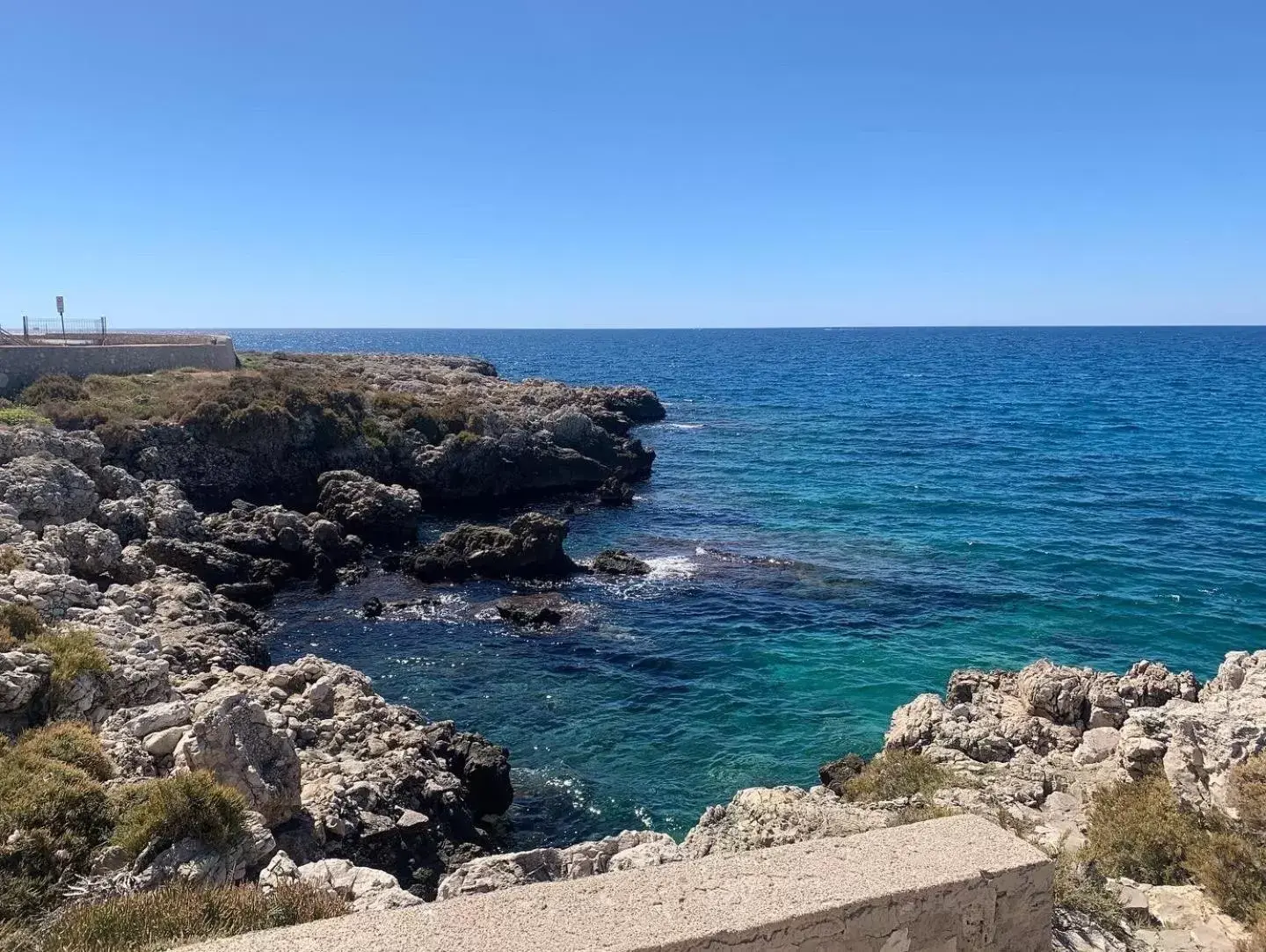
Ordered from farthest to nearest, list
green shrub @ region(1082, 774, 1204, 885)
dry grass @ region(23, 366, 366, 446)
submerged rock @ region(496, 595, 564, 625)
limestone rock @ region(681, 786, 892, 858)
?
dry grass @ region(23, 366, 366, 446), submerged rock @ region(496, 595, 564, 625), limestone rock @ region(681, 786, 892, 858), green shrub @ region(1082, 774, 1204, 885)

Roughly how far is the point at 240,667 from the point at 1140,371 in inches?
4886

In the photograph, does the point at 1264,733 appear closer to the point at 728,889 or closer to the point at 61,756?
the point at 728,889

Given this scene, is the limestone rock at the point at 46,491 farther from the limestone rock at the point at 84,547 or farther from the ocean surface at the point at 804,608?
the ocean surface at the point at 804,608

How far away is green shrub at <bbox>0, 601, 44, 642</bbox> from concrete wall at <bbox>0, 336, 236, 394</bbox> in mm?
28833

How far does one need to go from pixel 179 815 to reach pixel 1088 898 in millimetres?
9261

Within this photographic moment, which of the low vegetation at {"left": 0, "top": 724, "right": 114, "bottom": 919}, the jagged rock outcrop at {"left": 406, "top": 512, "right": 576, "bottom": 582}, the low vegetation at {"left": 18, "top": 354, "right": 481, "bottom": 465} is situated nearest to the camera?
the low vegetation at {"left": 0, "top": 724, "right": 114, "bottom": 919}

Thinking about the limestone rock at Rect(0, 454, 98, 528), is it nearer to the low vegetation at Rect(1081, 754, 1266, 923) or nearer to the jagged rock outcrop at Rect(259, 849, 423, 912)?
the jagged rock outcrop at Rect(259, 849, 423, 912)

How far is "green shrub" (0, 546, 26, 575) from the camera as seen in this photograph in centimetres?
1745

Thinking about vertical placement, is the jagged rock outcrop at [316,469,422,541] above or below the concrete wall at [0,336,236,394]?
below

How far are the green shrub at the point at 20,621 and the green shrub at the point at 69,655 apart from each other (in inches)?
8.9

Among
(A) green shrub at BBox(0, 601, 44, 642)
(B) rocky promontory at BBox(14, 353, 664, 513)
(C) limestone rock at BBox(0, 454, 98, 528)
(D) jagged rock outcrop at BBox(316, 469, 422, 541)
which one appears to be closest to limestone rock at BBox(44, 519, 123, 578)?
(C) limestone rock at BBox(0, 454, 98, 528)

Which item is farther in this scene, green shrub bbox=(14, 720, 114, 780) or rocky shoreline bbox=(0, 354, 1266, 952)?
green shrub bbox=(14, 720, 114, 780)

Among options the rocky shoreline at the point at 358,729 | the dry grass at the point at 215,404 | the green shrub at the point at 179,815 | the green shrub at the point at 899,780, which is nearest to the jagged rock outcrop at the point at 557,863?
the rocky shoreline at the point at 358,729

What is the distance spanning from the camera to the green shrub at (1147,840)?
8.55m
